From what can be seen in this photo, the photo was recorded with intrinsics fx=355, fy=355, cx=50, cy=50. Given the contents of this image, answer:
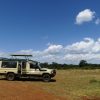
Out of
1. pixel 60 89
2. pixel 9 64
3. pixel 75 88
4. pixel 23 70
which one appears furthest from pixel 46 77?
pixel 60 89

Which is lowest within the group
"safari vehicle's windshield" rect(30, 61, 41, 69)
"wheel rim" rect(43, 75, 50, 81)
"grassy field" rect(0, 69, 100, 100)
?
"grassy field" rect(0, 69, 100, 100)

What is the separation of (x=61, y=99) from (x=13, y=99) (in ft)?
8.99

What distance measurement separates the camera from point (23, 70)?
116ft

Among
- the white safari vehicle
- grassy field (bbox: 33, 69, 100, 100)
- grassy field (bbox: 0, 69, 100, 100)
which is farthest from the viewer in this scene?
the white safari vehicle

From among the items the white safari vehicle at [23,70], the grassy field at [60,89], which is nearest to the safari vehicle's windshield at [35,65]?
the white safari vehicle at [23,70]

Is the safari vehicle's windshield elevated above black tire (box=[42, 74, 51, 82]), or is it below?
above

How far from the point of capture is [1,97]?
20.2 m

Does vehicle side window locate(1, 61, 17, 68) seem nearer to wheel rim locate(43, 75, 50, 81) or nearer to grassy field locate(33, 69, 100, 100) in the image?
wheel rim locate(43, 75, 50, 81)

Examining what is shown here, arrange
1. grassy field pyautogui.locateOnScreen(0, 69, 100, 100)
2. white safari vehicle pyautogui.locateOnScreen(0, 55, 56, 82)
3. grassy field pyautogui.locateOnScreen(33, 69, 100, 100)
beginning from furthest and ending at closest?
white safari vehicle pyautogui.locateOnScreen(0, 55, 56, 82) < grassy field pyautogui.locateOnScreen(33, 69, 100, 100) < grassy field pyautogui.locateOnScreen(0, 69, 100, 100)

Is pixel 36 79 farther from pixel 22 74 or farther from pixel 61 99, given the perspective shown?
pixel 61 99

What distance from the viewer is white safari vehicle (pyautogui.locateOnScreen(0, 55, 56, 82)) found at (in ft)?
115

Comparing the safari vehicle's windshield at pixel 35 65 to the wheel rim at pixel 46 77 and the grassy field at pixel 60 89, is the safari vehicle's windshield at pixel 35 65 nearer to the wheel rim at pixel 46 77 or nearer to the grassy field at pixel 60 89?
the wheel rim at pixel 46 77

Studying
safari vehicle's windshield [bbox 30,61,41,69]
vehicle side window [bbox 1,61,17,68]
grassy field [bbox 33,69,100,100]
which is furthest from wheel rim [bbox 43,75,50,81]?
vehicle side window [bbox 1,61,17,68]

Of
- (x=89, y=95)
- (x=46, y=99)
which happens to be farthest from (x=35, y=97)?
(x=89, y=95)
